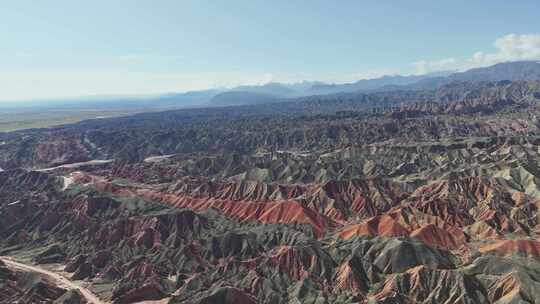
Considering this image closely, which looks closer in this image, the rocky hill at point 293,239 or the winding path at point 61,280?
the rocky hill at point 293,239

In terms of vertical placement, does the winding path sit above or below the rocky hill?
below

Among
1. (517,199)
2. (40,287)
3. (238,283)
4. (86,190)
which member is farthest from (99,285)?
(517,199)

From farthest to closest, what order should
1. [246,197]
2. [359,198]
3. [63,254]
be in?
1. [246,197]
2. [359,198]
3. [63,254]

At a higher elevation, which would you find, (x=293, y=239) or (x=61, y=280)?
(x=293, y=239)

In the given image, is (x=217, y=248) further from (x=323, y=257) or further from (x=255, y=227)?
(x=323, y=257)

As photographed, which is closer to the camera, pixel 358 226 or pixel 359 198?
pixel 358 226

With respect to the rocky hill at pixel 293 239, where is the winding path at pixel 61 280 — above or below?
below

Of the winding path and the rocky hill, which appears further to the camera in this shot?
the winding path

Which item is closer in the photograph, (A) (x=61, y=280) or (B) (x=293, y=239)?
(A) (x=61, y=280)

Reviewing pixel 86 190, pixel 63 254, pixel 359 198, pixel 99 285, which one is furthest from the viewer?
pixel 86 190

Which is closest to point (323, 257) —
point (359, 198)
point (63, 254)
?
point (359, 198)

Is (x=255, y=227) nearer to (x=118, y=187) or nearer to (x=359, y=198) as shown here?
(x=359, y=198)
